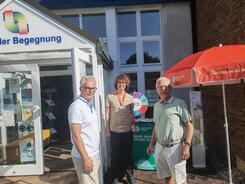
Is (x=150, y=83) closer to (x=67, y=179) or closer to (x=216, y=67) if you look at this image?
(x=67, y=179)

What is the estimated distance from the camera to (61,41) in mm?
5414

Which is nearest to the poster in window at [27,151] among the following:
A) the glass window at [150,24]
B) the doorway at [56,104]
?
the doorway at [56,104]

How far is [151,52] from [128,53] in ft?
2.16

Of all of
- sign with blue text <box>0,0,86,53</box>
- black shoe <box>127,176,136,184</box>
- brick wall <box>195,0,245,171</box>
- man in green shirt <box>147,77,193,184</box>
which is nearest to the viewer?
man in green shirt <box>147,77,193,184</box>

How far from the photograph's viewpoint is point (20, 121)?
6.82 metres

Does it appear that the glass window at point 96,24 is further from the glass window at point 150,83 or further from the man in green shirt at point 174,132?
the man in green shirt at point 174,132

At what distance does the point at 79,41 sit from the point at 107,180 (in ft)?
7.82

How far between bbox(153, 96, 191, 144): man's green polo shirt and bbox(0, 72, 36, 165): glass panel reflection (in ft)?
10.8

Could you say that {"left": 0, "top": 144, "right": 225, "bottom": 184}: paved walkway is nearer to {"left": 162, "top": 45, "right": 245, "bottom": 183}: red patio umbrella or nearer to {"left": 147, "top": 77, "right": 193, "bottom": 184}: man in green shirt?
{"left": 147, "top": 77, "right": 193, "bottom": 184}: man in green shirt

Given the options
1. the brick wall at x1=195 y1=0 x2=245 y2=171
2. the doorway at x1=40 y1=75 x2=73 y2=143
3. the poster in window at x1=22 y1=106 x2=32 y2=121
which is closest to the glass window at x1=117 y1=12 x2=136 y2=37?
the brick wall at x1=195 y1=0 x2=245 y2=171

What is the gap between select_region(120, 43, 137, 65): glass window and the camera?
1039cm

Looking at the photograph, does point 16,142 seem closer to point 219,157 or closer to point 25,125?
point 25,125

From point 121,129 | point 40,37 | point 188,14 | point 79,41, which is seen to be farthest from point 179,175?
point 188,14

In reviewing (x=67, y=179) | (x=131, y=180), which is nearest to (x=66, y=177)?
(x=67, y=179)
